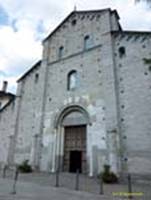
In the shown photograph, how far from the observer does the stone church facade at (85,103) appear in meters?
13.0

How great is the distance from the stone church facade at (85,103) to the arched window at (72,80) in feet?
0.29

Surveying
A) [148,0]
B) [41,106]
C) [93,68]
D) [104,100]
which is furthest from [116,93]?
[148,0]

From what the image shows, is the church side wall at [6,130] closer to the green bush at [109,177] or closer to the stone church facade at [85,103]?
the stone church facade at [85,103]

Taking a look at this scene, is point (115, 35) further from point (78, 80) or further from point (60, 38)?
point (60, 38)

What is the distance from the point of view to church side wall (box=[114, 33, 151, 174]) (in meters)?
12.3

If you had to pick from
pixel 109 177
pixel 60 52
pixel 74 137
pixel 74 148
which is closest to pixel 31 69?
pixel 60 52

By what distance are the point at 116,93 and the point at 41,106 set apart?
7074 millimetres

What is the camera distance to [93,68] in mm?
16344

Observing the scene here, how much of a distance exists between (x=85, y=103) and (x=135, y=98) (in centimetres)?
384

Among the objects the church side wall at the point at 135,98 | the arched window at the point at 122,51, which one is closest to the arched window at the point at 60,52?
the church side wall at the point at 135,98

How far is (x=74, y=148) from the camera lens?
1570 centimetres

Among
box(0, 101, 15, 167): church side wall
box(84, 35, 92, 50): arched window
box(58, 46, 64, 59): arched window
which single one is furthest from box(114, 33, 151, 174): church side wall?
box(0, 101, 15, 167): church side wall

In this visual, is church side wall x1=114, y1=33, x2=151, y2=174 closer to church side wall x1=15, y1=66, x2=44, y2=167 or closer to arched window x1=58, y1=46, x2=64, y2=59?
arched window x1=58, y1=46, x2=64, y2=59

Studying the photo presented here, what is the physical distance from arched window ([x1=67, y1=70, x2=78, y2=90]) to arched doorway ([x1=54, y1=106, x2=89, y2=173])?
6.33ft
